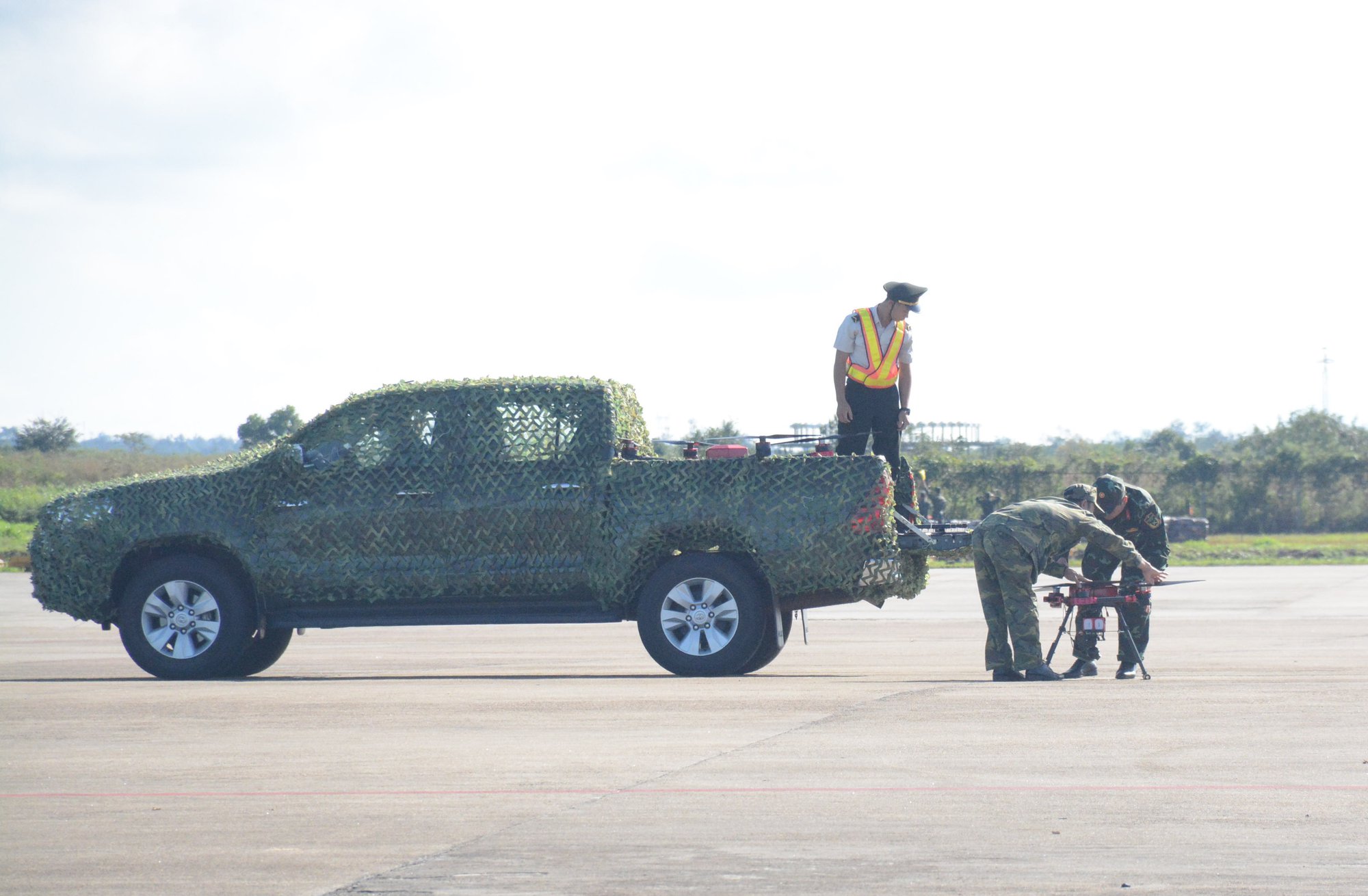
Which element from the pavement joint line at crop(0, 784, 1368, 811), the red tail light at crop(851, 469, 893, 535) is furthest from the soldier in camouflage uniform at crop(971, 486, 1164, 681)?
the pavement joint line at crop(0, 784, 1368, 811)

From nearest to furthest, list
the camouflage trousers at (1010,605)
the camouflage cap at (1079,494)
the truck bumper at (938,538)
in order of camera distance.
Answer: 1. the camouflage trousers at (1010,605)
2. the camouflage cap at (1079,494)
3. the truck bumper at (938,538)

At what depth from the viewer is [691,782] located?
715 cm

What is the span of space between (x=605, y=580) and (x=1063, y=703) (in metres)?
3.29

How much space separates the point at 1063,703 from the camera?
9.40m

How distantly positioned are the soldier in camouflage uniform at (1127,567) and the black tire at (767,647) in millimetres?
1905

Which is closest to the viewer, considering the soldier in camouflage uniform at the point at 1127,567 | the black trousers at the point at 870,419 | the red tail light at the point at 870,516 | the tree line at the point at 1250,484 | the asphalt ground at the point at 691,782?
the asphalt ground at the point at 691,782

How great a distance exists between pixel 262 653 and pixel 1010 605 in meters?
5.32

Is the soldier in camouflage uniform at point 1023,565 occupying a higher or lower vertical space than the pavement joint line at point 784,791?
higher

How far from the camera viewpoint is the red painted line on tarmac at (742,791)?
6824 millimetres

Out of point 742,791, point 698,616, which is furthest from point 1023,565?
point 742,791

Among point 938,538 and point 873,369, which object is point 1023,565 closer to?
point 938,538

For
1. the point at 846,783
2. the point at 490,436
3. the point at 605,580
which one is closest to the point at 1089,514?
the point at 605,580

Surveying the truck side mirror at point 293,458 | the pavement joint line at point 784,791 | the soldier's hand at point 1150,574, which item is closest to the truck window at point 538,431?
the truck side mirror at point 293,458

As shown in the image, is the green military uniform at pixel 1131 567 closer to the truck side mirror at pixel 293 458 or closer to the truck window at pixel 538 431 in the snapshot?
the truck window at pixel 538 431
